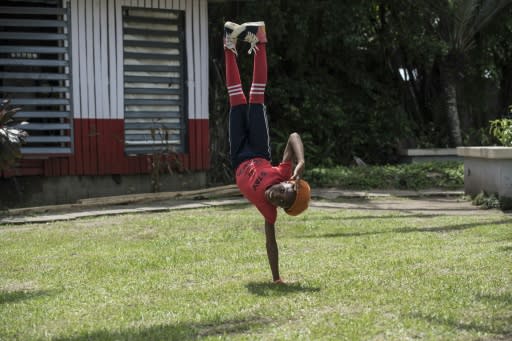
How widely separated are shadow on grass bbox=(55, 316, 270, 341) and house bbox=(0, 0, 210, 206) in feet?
26.2

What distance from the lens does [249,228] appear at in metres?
9.53

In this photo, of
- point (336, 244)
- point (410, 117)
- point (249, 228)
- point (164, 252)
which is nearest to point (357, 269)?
point (336, 244)

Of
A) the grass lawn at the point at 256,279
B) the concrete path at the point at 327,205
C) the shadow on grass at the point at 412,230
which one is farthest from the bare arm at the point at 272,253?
the concrete path at the point at 327,205

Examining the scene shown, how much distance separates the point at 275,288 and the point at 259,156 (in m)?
1.12

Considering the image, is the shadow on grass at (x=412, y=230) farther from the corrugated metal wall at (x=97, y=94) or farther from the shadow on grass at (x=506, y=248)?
the corrugated metal wall at (x=97, y=94)

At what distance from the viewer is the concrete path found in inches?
435

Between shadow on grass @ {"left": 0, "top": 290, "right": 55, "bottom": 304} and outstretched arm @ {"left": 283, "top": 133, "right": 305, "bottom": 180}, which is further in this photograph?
shadow on grass @ {"left": 0, "top": 290, "right": 55, "bottom": 304}

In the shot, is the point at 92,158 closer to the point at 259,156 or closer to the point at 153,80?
the point at 153,80

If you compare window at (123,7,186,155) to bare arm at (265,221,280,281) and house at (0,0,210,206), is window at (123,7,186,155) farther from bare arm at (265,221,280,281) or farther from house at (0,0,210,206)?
Answer: bare arm at (265,221,280,281)

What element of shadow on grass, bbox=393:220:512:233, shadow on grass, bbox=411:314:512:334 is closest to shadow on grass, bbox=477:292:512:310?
shadow on grass, bbox=411:314:512:334

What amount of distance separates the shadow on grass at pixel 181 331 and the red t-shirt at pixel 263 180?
1.32 m

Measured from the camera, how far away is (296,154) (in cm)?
614

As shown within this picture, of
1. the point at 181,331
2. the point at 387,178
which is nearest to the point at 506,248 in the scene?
the point at 181,331

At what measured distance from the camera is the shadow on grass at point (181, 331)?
4820 mm
